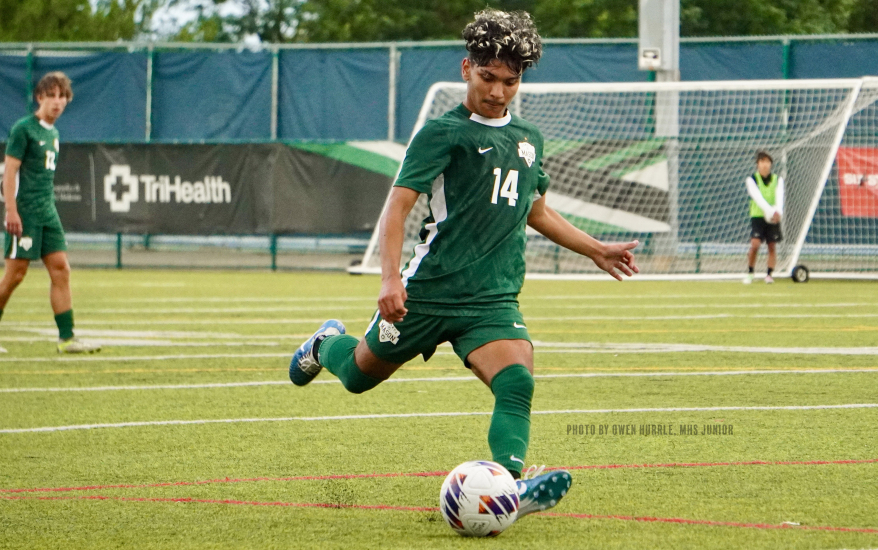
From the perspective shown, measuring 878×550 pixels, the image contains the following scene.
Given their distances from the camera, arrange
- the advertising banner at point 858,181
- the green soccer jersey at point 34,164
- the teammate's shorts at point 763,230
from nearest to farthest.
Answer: the green soccer jersey at point 34,164, the teammate's shorts at point 763,230, the advertising banner at point 858,181

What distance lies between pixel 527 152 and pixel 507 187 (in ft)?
0.55

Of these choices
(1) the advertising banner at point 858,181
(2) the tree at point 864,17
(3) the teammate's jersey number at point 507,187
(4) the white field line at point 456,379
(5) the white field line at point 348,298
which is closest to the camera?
(3) the teammate's jersey number at point 507,187

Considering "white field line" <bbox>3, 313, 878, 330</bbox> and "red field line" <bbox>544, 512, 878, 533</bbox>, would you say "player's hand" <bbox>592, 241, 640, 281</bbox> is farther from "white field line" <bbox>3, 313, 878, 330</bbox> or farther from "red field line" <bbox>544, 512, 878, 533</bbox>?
"white field line" <bbox>3, 313, 878, 330</bbox>

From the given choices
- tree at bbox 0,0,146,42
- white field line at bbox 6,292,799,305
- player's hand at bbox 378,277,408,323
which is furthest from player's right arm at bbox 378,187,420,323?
tree at bbox 0,0,146,42

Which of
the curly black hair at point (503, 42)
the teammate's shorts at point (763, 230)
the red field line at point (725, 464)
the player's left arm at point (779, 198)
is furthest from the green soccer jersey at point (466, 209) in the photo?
the teammate's shorts at point (763, 230)

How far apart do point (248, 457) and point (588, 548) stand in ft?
6.99

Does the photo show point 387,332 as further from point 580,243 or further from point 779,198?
point 779,198

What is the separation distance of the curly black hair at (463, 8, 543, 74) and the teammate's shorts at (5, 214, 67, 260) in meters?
5.77

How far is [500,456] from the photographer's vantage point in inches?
175

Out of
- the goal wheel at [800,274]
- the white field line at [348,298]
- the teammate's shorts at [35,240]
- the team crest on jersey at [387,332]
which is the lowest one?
the goal wheel at [800,274]

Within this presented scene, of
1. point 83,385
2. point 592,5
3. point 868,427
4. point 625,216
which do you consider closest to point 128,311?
point 83,385

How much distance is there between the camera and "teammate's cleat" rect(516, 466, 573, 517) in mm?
4242

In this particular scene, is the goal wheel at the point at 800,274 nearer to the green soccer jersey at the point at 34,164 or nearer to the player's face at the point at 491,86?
the green soccer jersey at the point at 34,164

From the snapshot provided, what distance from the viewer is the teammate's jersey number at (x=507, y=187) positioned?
4.71 m
